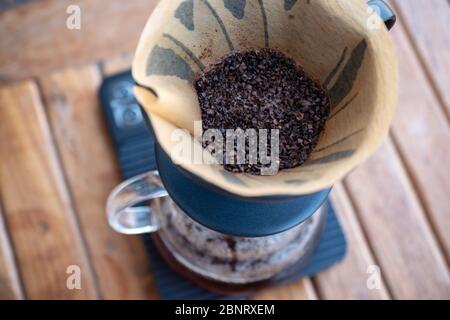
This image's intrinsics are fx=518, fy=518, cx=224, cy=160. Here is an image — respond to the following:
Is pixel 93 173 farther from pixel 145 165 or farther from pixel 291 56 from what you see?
pixel 291 56

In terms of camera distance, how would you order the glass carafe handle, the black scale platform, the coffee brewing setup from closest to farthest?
the coffee brewing setup
the glass carafe handle
the black scale platform

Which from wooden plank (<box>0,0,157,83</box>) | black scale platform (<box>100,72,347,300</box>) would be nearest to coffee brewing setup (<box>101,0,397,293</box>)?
black scale platform (<box>100,72,347,300</box>)

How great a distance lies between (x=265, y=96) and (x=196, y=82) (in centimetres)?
5

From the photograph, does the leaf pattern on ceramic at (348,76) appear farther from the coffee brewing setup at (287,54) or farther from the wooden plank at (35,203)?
the wooden plank at (35,203)

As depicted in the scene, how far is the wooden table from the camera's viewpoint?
0.63 metres

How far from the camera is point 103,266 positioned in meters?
0.63

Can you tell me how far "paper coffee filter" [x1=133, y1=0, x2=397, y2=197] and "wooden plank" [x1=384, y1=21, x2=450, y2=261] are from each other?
1.17 ft

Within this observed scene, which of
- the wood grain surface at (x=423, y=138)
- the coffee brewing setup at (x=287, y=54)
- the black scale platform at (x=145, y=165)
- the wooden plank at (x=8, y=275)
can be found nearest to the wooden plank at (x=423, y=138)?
the wood grain surface at (x=423, y=138)

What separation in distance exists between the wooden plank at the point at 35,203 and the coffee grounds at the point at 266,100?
35 cm

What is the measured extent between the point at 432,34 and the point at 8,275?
64 cm

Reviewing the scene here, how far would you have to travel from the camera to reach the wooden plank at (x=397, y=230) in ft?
2.11

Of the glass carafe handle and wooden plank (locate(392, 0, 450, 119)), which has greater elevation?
wooden plank (locate(392, 0, 450, 119))

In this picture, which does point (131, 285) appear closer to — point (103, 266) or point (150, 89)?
point (103, 266)

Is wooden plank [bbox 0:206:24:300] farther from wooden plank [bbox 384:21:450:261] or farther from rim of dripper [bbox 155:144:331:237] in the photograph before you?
wooden plank [bbox 384:21:450:261]
